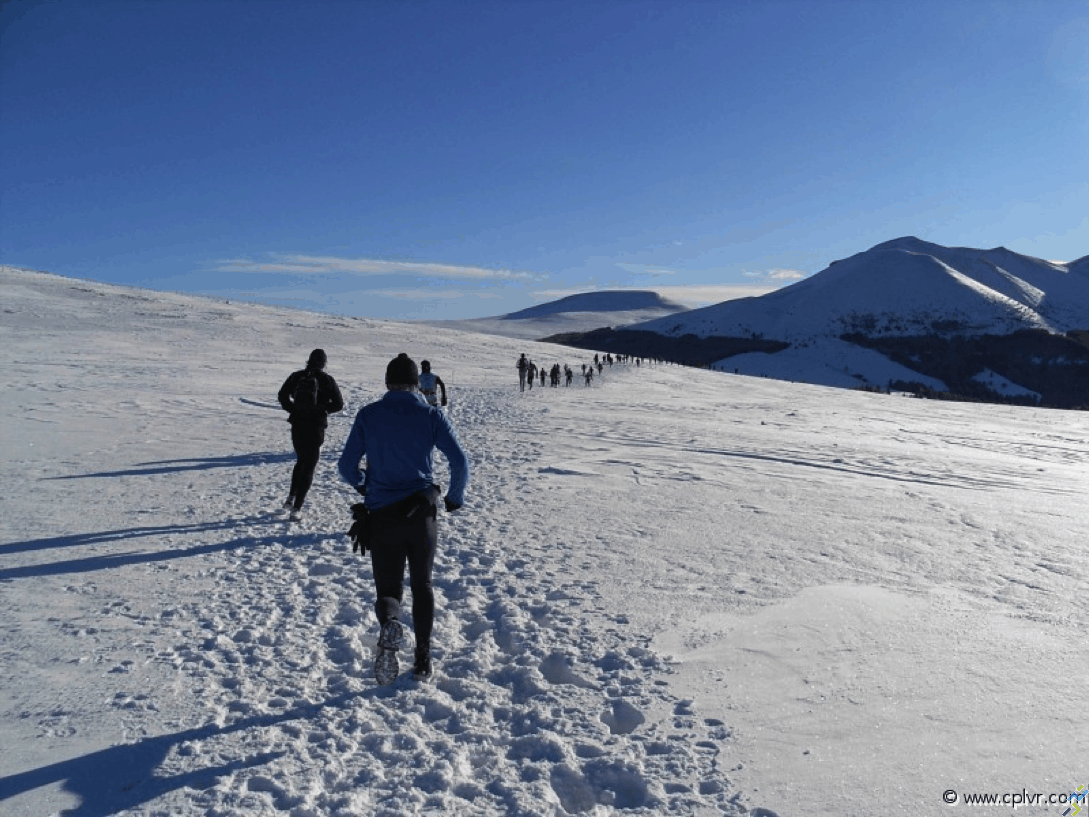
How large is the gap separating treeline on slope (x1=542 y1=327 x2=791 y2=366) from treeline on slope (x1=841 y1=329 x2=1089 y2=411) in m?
18.0

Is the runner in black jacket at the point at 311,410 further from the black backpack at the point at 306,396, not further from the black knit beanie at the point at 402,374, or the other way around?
the black knit beanie at the point at 402,374

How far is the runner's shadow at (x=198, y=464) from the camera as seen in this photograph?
10.5 metres

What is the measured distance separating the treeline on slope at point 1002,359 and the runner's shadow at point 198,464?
3238 inches

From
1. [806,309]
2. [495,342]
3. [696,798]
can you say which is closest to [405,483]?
[696,798]

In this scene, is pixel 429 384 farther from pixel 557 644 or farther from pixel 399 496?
pixel 399 496

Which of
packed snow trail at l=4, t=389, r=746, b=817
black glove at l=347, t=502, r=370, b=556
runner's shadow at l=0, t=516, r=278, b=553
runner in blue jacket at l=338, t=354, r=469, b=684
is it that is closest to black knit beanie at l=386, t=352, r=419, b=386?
runner in blue jacket at l=338, t=354, r=469, b=684

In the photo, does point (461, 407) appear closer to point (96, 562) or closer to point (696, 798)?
point (96, 562)

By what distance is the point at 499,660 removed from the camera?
189 inches

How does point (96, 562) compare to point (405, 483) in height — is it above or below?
below

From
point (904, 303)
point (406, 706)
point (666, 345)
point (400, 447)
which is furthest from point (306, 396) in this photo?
point (904, 303)

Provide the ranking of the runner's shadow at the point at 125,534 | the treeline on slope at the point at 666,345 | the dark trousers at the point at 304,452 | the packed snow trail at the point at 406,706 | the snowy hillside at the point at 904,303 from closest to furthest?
1. the packed snow trail at the point at 406,706
2. the runner's shadow at the point at 125,534
3. the dark trousers at the point at 304,452
4. the treeline on slope at the point at 666,345
5. the snowy hillside at the point at 904,303

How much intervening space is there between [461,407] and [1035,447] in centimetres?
1677

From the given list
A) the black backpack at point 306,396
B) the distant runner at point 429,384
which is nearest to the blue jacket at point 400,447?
the black backpack at point 306,396

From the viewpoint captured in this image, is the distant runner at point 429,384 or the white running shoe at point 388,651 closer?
the white running shoe at point 388,651
